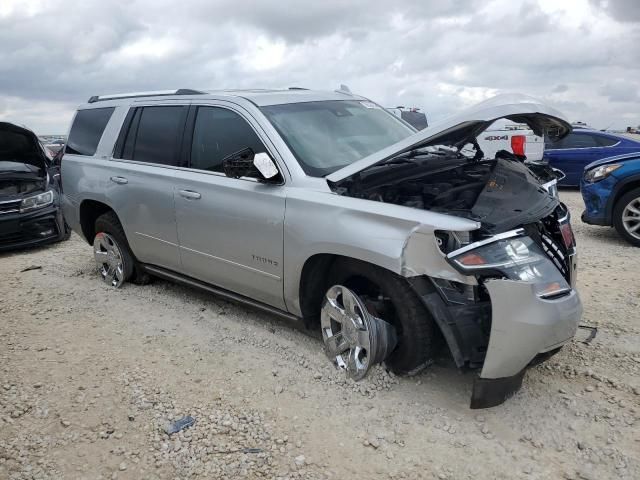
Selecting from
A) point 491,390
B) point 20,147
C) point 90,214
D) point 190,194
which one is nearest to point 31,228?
point 20,147

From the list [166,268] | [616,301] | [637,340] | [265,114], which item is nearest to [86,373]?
[166,268]

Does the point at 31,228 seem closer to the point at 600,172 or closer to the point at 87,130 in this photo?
the point at 87,130

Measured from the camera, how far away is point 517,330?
2756 mm

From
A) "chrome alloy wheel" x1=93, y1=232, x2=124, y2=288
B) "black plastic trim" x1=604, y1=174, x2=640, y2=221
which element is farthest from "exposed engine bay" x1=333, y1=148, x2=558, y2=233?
"black plastic trim" x1=604, y1=174, x2=640, y2=221

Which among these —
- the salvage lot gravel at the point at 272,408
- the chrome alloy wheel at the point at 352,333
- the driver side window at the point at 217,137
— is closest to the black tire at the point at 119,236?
the salvage lot gravel at the point at 272,408

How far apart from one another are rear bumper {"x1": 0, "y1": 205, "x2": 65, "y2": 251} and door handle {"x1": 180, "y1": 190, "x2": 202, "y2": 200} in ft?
13.9

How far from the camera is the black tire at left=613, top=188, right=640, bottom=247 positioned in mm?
6863

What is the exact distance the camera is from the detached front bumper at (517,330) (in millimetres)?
2740

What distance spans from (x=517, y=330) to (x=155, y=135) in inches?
135

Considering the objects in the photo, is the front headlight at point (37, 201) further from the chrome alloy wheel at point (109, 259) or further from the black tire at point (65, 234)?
the chrome alloy wheel at point (109, 259)

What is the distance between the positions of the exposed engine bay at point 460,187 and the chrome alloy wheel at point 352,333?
675 millimetres

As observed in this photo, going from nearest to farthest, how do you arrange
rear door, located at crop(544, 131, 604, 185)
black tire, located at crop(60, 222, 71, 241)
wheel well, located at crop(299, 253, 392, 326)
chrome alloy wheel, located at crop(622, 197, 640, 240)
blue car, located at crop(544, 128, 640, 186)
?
wheel well, located at crop(299, 253, 392, 326), chrome alloy wheel, located at crop(622, 197, 640, 240), black tire, located at crop(60, 222, 71, 241), blue car, located at crop(544, 128, 640, 186), rear door, located at crop(544, 131, 604, 185)

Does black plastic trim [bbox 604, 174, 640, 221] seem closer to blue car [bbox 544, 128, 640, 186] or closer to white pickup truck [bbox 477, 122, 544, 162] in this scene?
white pickup truck [bbox 477, 122, 544, 162]

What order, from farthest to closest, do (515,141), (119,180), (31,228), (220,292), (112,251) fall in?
(31,228) → (515,141) → (112,251) → (119,180) → (220,292)
